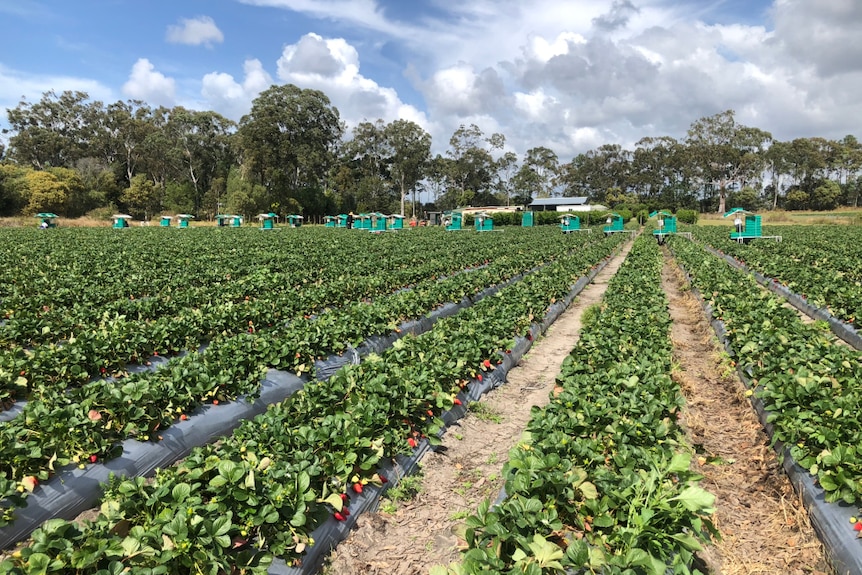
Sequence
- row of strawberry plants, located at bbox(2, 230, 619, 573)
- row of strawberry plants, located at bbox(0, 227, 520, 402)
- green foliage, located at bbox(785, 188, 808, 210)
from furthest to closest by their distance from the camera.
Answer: green foliage, located at bbox(785, 188, 808, 210)
row of strawberry plants, located at bbox(0, 227, 520, 402)
row of strawberry plants, located at bbox(2, 230, 619, 573)

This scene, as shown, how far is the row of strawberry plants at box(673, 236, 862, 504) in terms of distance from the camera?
3.50 meters

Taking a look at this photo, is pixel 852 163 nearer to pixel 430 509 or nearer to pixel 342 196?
pixel 342 196

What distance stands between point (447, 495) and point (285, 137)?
6731 cm

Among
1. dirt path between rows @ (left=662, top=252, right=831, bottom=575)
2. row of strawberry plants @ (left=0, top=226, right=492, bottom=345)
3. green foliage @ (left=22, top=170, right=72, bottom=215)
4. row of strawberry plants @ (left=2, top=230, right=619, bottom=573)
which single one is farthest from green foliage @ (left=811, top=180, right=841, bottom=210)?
green foliage @ (left=22, top=170, right=72, bottom=215)

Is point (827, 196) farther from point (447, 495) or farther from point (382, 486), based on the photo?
point (382, 486)

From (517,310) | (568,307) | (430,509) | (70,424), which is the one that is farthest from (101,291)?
(568,307)

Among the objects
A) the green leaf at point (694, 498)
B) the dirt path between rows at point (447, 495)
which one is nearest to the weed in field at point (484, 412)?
the dirt path between rows at point (447, 495)

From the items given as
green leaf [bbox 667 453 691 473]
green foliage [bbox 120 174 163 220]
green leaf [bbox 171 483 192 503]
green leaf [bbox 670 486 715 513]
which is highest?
green foliage [bbox 120 174 163 220]

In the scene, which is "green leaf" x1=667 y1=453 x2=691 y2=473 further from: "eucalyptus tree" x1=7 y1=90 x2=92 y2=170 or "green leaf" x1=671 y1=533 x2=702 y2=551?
→ "eucalyptus tree" x1=7 y1=90 x2=92 y2=170

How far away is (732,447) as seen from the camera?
16.6ft

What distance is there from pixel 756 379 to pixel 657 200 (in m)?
89.0

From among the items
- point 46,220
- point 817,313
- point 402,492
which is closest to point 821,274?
point 817,313

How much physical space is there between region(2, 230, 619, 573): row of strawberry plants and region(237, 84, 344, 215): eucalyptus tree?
6334cm

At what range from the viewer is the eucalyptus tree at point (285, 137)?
62906mm
